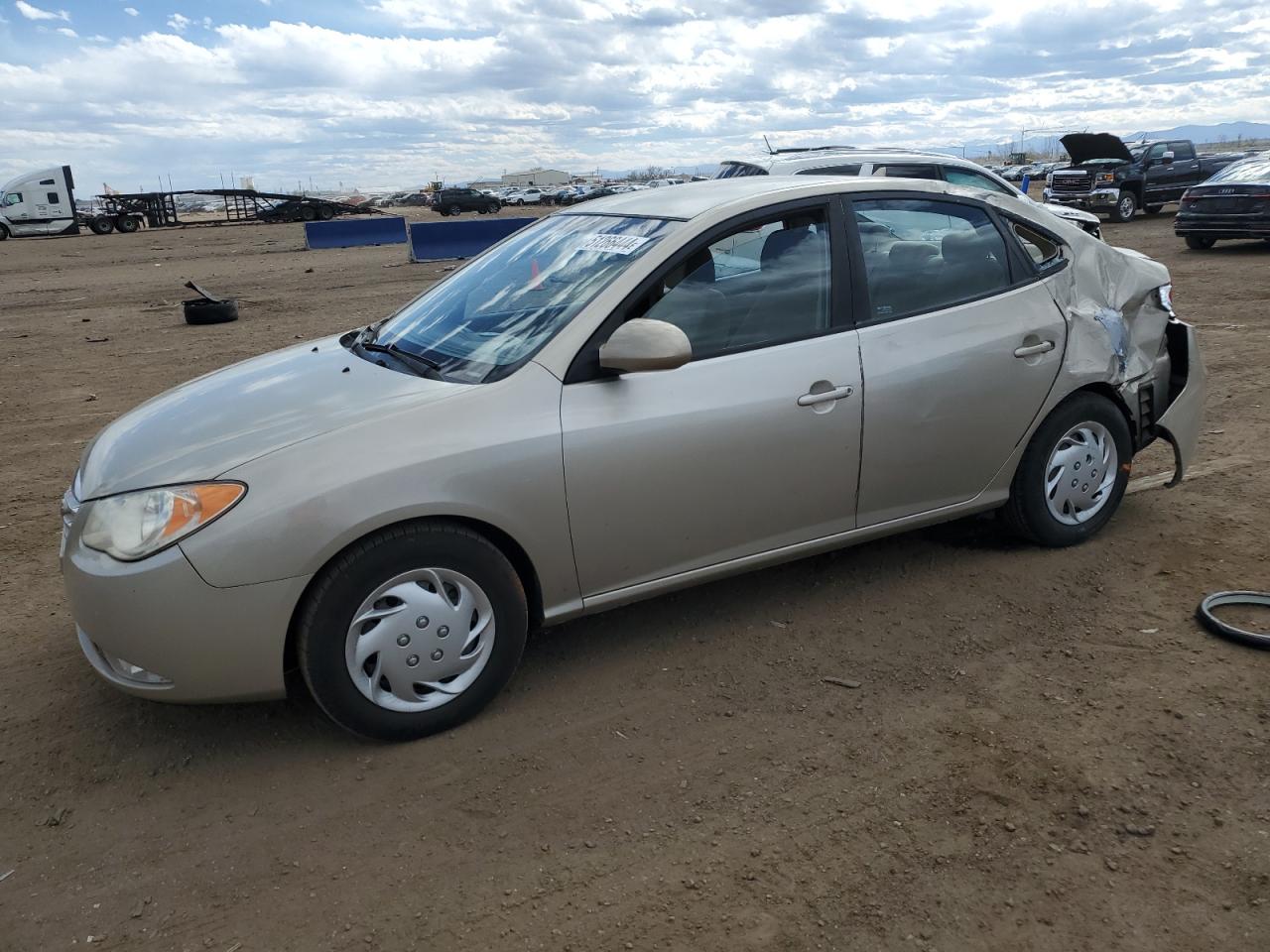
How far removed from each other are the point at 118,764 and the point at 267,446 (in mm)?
1165

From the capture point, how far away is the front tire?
3027 millimetres

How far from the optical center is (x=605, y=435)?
3344 millimetres

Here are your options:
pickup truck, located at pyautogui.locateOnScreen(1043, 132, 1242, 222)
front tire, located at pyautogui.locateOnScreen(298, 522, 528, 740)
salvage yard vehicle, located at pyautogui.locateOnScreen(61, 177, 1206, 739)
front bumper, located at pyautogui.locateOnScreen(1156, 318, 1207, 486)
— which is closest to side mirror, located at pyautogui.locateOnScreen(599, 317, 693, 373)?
salvage yard vehicle, located at pyautogui.locateOnScreen(61, 177, 1206, 739)

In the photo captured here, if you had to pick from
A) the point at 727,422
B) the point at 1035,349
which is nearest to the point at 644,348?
the point at 727,422

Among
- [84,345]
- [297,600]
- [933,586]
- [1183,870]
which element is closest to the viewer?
[1183,870]

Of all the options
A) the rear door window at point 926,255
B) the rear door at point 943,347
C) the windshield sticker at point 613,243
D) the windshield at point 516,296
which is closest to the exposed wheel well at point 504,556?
the windshield at point 516,296

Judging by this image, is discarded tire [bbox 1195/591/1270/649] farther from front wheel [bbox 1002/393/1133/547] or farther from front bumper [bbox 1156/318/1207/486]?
front bumper [bbox 1156/318/1207/486]

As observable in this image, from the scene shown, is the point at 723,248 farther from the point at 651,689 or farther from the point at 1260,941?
the point at 1260,941

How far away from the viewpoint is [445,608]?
10.5 ft

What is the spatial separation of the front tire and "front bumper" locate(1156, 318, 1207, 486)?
328 centimetres

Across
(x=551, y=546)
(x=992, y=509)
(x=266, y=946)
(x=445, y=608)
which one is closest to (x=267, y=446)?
(x=445, y=608)

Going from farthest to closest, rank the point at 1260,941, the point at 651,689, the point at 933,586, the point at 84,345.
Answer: the point at 84,345 < the point at 933,586 < the point at 651,689 < the point at 1260,941

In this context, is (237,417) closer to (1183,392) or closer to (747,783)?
(747,783)

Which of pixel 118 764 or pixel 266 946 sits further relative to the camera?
pixel 118 764
